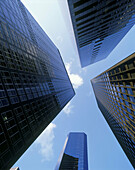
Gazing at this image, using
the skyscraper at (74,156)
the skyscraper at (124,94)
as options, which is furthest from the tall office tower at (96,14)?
the skyscraper at (74,156)

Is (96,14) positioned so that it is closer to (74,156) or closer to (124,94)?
(124,94)

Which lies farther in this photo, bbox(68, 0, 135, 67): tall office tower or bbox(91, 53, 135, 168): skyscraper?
bbox(68, 0, 135, 67): tall office tower

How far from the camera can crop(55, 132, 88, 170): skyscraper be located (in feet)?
329

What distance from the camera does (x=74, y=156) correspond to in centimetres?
11712

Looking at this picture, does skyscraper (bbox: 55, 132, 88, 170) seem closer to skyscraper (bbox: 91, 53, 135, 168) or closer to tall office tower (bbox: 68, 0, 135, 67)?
skyscraper (bbox: 91, 53, 135, 168)

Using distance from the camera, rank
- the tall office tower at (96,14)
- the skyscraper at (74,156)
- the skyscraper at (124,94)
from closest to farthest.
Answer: the skyscraper at (124,94) < the tall office tower at (96,14) < the skyscraper at (74,156)

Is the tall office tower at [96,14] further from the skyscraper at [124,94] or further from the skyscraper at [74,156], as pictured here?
the skyscraper at [74,156]

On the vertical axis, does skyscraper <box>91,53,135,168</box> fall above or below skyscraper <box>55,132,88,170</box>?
above

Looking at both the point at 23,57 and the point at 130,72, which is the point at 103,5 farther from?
the point at 23,57

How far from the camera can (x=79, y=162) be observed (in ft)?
347

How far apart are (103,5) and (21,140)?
159ft

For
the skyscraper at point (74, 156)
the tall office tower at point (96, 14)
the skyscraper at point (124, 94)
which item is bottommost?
the skyscraper at point (74, 156)

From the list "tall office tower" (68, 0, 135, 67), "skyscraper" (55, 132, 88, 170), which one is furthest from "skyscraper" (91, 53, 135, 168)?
"skyscraper" (55, 132, 88, 170)

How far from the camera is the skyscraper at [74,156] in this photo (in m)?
100
